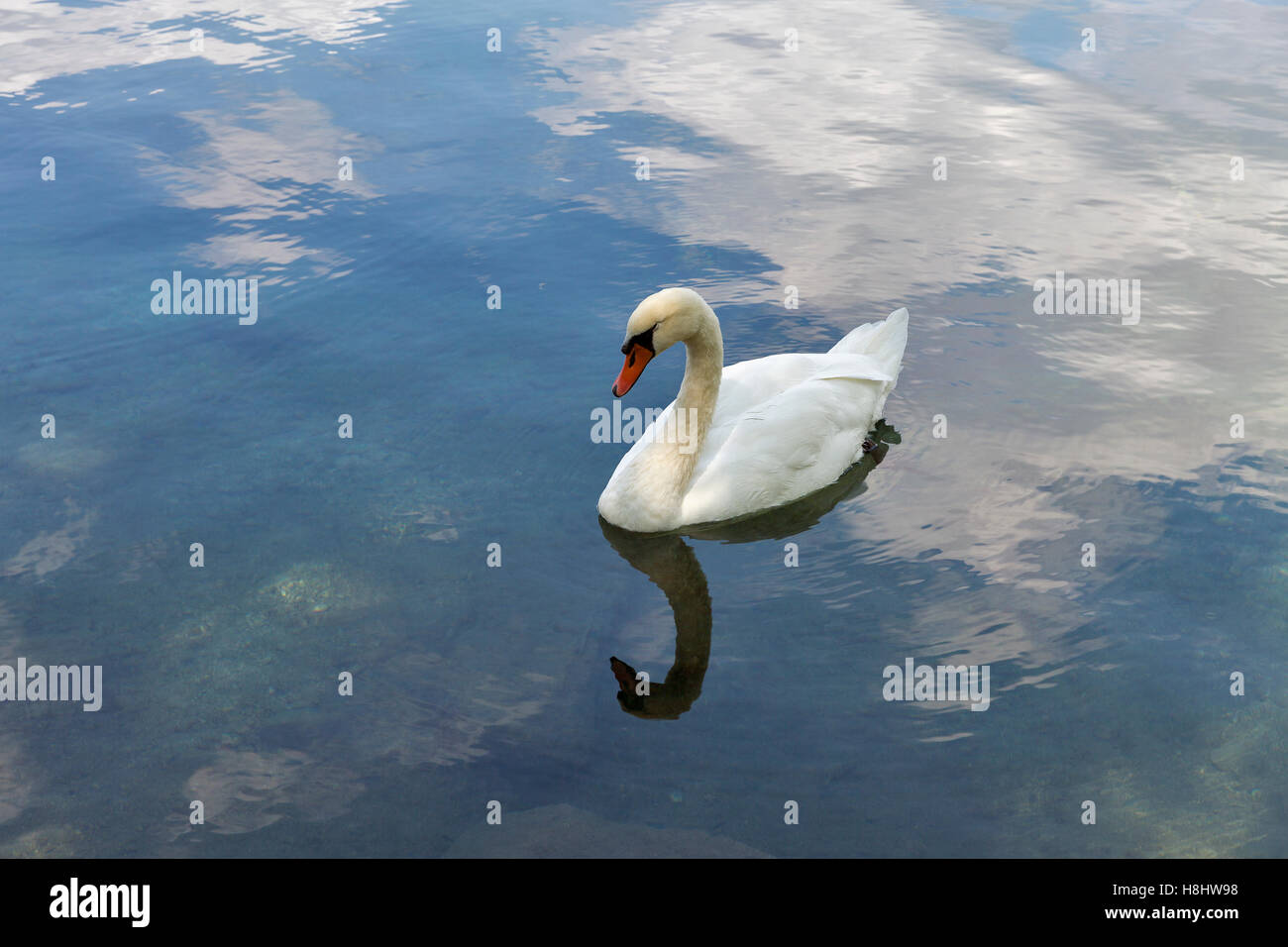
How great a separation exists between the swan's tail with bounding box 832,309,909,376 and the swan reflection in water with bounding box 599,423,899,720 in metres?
0.55

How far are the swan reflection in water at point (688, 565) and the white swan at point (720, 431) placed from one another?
100 mm

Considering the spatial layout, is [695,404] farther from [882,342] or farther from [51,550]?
[51,550]

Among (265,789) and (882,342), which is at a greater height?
(882,342)

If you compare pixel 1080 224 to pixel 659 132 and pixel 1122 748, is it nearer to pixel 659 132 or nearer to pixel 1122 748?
pixel 659 132

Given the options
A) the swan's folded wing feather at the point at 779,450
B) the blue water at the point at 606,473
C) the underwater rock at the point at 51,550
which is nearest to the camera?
the blue water at the point at 606,473

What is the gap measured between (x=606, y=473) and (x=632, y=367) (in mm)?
1055

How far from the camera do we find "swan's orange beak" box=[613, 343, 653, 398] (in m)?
7.40

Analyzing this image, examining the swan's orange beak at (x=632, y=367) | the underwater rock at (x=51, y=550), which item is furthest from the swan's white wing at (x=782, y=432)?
the underwater rock at (x=51, y=550)

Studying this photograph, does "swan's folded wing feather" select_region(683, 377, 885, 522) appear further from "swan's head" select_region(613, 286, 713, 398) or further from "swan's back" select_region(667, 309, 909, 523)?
"swan's head" select_region(613, 286, 713, 398)

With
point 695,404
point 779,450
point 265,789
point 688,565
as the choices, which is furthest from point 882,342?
point 265,789

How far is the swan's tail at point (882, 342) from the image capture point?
8.88m

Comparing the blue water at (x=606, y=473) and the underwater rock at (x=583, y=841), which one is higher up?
the blue water at (x=606, y=473)

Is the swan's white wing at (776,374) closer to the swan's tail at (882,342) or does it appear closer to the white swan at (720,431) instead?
the white swan at (720,431)

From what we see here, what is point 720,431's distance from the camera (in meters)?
7.94
